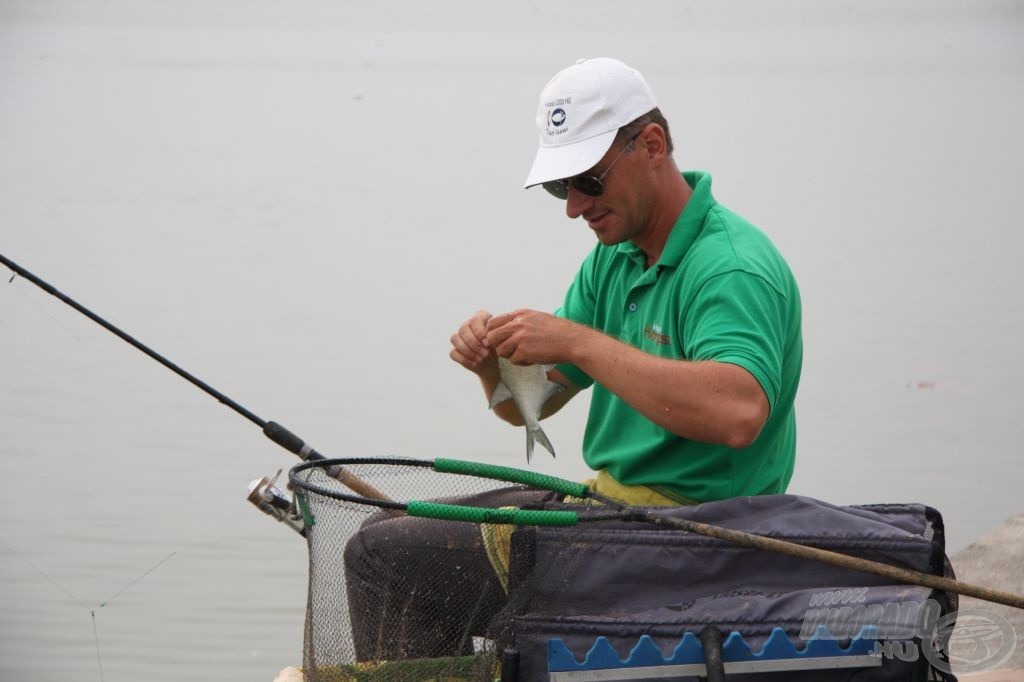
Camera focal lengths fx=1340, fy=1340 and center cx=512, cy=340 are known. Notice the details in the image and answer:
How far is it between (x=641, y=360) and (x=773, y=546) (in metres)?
0.44

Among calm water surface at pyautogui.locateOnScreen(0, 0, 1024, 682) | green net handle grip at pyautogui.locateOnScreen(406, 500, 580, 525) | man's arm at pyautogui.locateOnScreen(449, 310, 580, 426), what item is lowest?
green net handle grip at pyautogui.locateOnScreen(406, 500, 580, 525)

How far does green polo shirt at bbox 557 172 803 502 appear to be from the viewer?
232 centimetres

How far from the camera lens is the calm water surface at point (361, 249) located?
5191 millimetres

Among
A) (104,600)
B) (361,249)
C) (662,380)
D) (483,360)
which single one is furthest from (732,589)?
(361,249)

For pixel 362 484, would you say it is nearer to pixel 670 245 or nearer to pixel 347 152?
pixel 670 245

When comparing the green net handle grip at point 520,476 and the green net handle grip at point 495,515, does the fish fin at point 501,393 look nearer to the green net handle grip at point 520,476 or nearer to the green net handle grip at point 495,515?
the green net handle grip at point 520,476

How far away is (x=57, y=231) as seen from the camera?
8500 mm

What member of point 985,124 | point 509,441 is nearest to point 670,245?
point 509,441

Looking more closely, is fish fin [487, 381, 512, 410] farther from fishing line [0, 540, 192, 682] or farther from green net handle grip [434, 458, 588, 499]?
fishing line [0, 540, 192, 682]

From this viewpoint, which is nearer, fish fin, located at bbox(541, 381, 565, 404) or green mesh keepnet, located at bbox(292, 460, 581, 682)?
green mesh keepnet, located at bbox(292, 460, 581, 682)

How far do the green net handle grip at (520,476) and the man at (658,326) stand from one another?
7.3 inches

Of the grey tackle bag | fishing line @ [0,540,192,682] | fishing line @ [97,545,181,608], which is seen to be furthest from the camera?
fishing line @ [97,545,181,608]

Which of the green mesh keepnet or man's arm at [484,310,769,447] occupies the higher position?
man's arm at [484,310,769,447]

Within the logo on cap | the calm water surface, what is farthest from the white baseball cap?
the calm water surface
